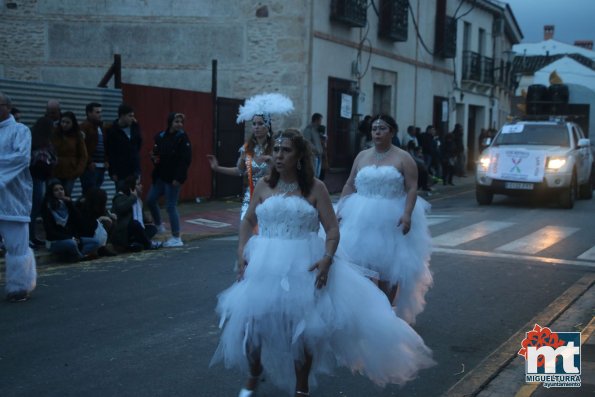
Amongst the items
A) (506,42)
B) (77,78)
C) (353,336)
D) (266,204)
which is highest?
(506,42)

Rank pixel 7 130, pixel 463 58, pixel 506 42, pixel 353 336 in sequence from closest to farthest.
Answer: pixel 353 336
pixel 7 130
pixel 463 58
pixel 506 42

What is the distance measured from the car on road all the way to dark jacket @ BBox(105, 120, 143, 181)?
27.7 feet

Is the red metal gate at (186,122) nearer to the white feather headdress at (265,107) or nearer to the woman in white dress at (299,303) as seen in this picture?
the white feather headdress at (265,107)

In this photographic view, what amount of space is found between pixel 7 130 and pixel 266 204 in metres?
3.60

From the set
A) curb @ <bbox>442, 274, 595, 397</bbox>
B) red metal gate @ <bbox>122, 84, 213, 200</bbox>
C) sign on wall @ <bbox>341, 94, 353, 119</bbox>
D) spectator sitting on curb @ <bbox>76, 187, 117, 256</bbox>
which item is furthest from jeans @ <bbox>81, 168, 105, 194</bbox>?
sign on wall @ <bbox>341, 94, 353, 119</bbox>

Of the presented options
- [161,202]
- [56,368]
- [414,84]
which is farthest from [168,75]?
[56,368]

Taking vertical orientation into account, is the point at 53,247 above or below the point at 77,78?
below

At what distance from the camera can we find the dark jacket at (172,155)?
1103 cm

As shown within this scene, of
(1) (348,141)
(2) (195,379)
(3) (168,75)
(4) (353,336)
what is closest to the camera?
(4) (353,336)

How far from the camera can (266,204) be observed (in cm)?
459

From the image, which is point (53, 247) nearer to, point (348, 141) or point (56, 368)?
point (56, 368)

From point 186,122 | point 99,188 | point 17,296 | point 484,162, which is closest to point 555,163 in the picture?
point 484,162

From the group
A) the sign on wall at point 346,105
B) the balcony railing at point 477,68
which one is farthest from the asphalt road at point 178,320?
the balcony railing at point 477,68

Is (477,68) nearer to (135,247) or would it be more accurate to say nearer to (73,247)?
(135,247)
